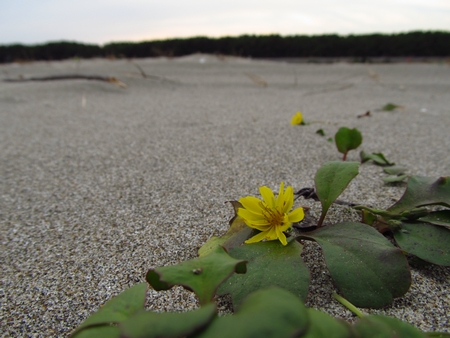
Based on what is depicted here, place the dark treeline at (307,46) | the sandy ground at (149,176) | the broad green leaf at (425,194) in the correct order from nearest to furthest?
the sandy ground at (149,176), the broad green leaf at (425,194), the dark treeline at (307,46)

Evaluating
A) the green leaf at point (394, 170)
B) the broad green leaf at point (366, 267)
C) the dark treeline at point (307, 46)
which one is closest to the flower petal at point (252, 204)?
the broad green leaf at point (366, 267)

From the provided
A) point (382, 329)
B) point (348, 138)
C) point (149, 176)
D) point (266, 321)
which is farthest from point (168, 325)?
point (348, 138)

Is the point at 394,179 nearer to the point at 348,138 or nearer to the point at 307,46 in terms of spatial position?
the point at 348,138

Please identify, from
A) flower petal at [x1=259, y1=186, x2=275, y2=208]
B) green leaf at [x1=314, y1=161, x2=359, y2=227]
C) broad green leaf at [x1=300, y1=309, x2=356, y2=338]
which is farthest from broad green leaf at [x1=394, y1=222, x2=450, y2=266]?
broad green leaf at [x1=300, y1=309, x2=356, y2=338]

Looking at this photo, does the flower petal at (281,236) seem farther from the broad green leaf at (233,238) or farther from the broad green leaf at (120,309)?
the broad green leaf at (120,309)

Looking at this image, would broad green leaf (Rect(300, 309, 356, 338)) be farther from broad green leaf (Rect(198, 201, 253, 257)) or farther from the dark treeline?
the dark treeline
